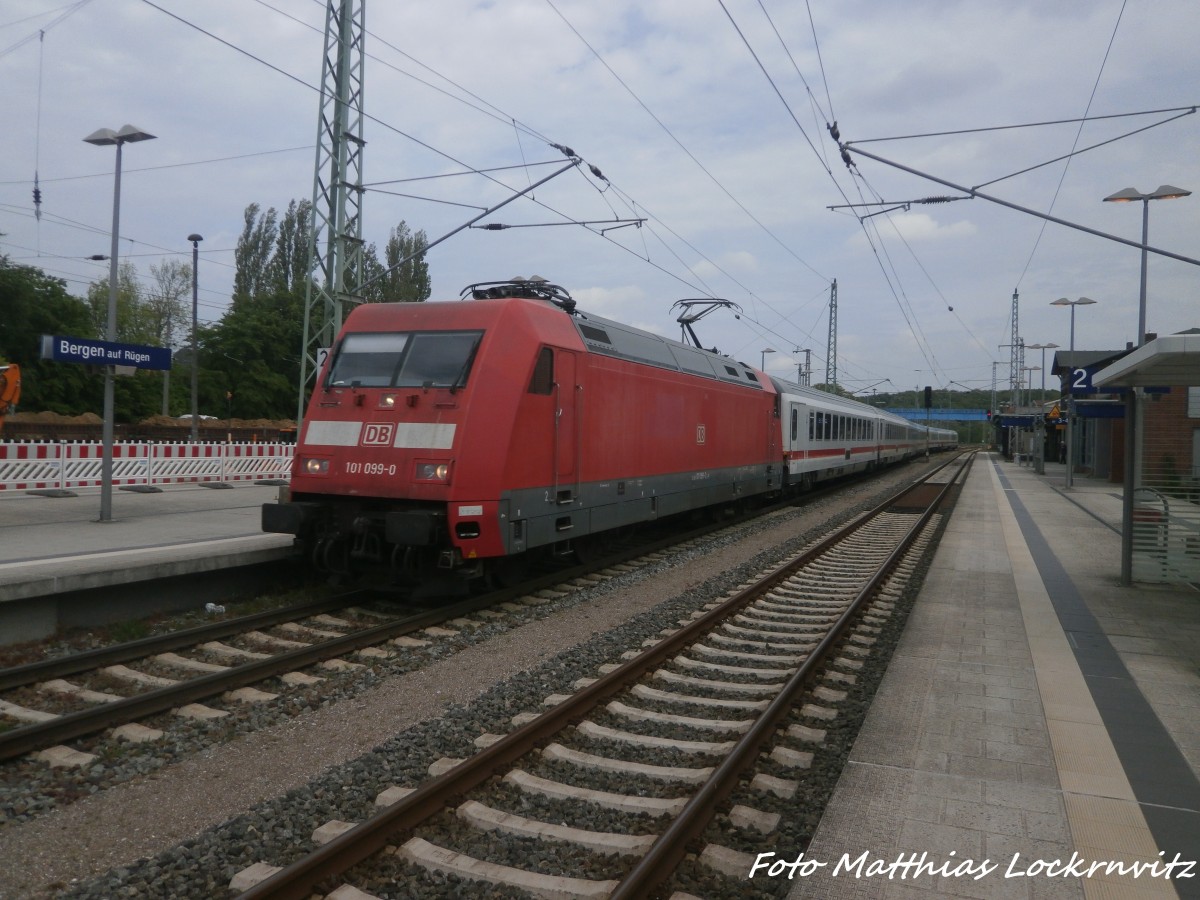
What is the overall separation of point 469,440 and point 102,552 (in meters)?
4.67

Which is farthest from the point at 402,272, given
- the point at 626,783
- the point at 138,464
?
the point at 626,783

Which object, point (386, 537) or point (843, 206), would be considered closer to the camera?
point (386, 537)

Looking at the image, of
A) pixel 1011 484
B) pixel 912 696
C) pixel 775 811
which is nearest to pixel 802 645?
pixel 912 696

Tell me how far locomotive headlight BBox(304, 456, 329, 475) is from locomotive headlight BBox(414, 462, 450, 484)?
1.23 metres

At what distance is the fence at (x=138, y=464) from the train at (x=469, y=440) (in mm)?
7370

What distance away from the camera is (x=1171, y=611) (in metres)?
9.40

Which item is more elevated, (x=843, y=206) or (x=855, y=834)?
(x=843, y=206)

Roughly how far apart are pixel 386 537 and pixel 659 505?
5615mm

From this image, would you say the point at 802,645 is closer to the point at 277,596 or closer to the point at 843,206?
the point at 277,596

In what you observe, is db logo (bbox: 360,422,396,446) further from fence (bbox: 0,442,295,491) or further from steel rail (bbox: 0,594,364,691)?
→ fence (bbox: 0,442,295,491)

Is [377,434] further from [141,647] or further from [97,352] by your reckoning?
[97,352]

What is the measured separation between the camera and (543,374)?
30.9 ft

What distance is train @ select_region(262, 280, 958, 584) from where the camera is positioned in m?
8.49

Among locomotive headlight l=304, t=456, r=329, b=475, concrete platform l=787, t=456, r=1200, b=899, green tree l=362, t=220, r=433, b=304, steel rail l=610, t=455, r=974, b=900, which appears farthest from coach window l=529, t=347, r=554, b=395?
green tree l=362, t=220, r=433, b=304
